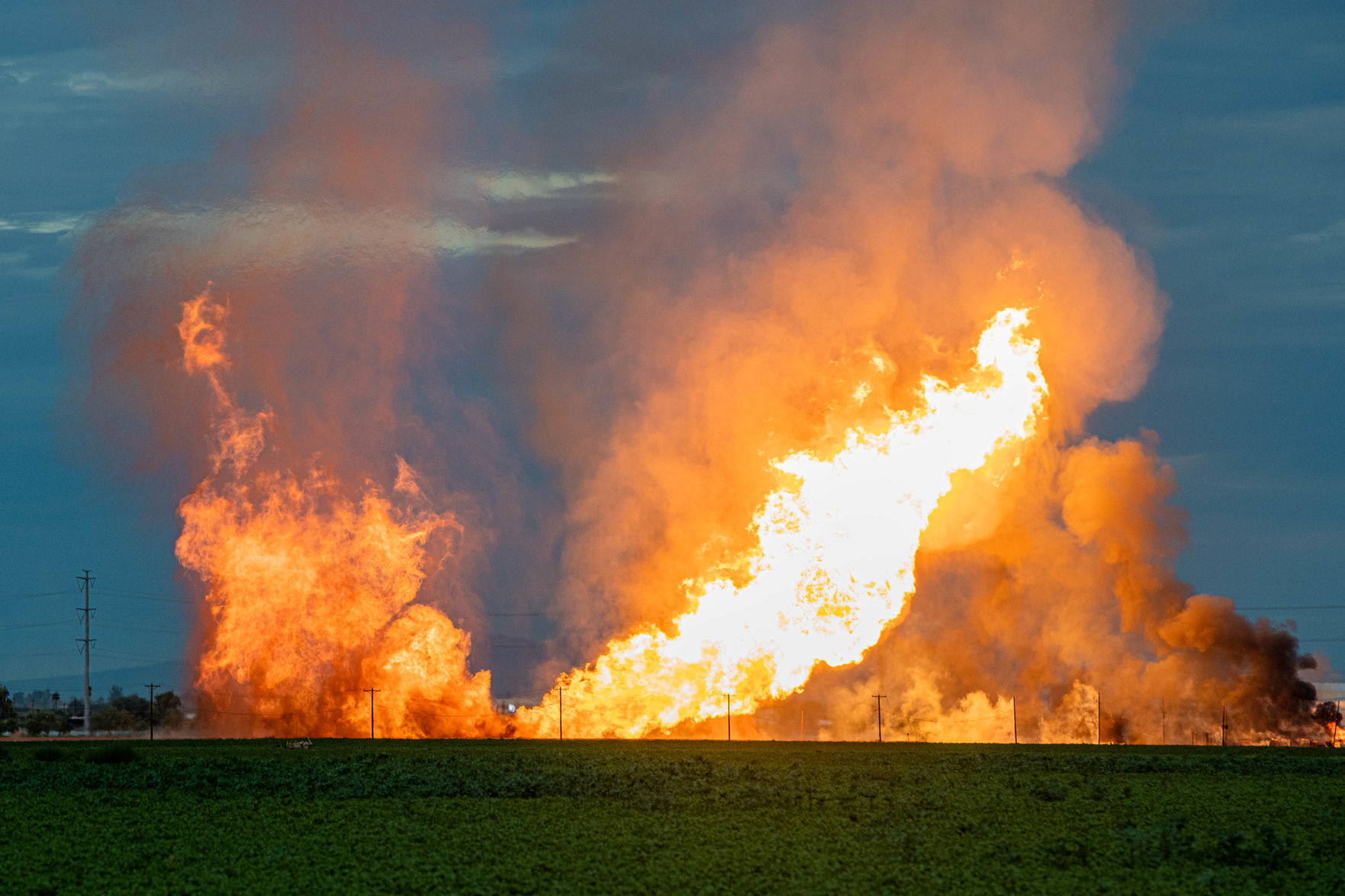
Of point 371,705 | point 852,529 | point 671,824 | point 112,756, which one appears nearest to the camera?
point 671,824

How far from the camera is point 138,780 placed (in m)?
72.6

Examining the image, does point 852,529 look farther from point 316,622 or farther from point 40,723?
point 40,723

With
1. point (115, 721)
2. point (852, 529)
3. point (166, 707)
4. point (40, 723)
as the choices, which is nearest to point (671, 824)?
point (852, 529)

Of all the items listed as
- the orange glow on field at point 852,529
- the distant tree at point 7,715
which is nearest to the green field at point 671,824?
the orange glow on field at point 852,529

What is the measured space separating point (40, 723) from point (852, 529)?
121m

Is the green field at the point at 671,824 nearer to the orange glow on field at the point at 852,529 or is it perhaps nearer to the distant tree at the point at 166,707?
the orange glow on field at the point at 852,529

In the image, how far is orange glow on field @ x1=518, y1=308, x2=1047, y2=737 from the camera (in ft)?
301

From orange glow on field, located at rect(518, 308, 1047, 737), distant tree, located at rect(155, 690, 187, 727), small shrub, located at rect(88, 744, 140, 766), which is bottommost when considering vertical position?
small shrub, located at rect(88, 744, 140, 766)

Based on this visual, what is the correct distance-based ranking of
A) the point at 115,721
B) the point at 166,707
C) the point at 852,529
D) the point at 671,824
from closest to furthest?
1. the point at 671,824
2. the point at 852,529
3. the point at 166,707
4. the point at 115,721

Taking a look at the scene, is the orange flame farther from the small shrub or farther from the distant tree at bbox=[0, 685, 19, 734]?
the distant tree at bbox=[0, 685, 19, 734]

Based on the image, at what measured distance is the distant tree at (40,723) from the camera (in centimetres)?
16600

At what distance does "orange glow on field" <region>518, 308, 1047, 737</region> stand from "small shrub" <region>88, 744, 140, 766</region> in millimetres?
37940

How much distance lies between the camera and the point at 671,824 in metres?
53.5

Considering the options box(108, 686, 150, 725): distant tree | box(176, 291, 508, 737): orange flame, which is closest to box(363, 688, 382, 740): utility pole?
box(176, 291, 508, 737): orange flame
